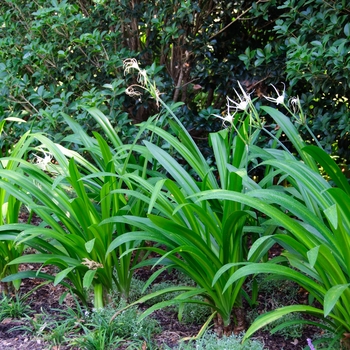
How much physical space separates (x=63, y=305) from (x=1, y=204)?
0.73m

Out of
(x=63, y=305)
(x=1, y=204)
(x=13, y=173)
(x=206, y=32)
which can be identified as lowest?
(x=63, y=305)

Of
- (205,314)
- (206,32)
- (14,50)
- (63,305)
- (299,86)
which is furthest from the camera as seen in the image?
(14,50)

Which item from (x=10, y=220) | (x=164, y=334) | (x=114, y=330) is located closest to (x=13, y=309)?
(x=10, y=220)

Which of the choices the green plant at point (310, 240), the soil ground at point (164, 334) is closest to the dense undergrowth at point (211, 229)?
the green plant at point (310, 240)

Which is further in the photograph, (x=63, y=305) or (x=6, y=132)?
(x=6, y=132)

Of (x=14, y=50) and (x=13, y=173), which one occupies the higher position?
(x=14, y=50)

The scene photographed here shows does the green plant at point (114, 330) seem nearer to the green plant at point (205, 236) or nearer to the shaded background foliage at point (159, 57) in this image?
the green plant at point (205, 236)

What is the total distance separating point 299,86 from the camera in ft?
12.8

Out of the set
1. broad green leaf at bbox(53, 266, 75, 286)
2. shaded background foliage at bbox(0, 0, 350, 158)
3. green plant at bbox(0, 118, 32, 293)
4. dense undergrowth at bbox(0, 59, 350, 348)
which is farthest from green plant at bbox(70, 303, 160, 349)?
shaded background foliage at bbox(0, 0, 350, 158)

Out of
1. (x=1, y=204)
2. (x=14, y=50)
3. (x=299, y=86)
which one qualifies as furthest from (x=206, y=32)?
(x=1, y=204)

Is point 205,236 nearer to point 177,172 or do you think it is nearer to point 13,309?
point 177,172

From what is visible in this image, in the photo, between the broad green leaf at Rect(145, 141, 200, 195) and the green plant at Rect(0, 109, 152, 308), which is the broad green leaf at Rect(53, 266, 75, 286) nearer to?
the green plant at Rect(0, 109, 152, 308)

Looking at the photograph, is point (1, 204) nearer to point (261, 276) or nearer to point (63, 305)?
point (63, 305)

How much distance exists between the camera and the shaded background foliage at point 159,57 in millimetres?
3619
